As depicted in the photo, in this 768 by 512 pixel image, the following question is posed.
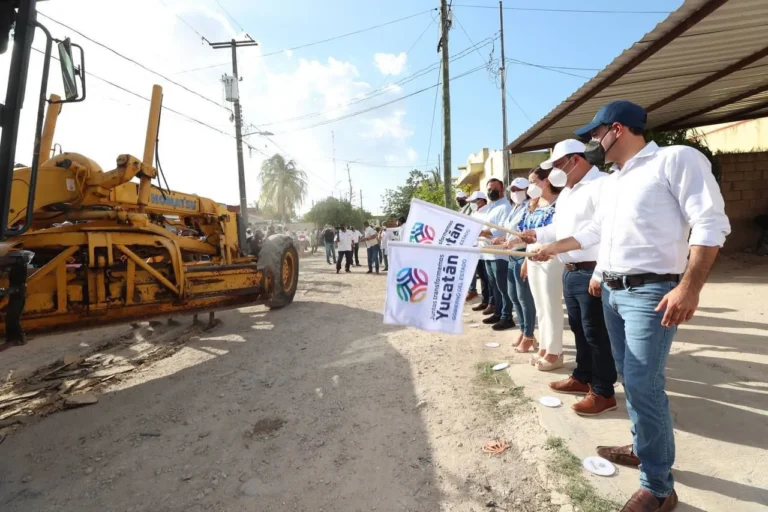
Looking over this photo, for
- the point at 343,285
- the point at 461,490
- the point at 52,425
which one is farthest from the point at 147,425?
the point at 343,285

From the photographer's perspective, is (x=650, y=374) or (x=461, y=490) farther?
(x=461, y=490)

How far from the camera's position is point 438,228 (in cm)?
268

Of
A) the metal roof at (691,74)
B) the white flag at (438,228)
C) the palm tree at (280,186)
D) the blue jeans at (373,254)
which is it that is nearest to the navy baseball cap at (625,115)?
the white flag at (438,228)

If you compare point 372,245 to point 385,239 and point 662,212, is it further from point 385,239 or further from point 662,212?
point 662,212

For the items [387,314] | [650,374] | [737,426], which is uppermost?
[387,314]

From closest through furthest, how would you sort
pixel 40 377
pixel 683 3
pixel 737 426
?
pixel 737 426 → pixel 683 3 → pixel 40 377

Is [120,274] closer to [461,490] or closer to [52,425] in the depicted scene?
[52,425]

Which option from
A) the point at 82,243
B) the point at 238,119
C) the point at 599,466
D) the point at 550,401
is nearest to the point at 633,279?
the point at 599,466

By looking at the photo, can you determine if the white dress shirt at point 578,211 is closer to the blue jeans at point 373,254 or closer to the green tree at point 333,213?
the blue jeans at point 373,254

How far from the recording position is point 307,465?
2596mm

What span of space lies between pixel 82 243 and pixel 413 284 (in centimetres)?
312

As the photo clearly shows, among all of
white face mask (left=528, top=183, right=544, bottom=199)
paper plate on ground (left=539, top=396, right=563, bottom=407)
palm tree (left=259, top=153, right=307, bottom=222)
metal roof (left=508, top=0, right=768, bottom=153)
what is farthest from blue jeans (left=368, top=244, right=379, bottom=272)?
palm tree (left=259, top=153, right=307, bottom=222)

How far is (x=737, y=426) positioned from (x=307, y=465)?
2.65 m

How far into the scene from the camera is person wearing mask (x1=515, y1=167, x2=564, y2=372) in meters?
3.59
